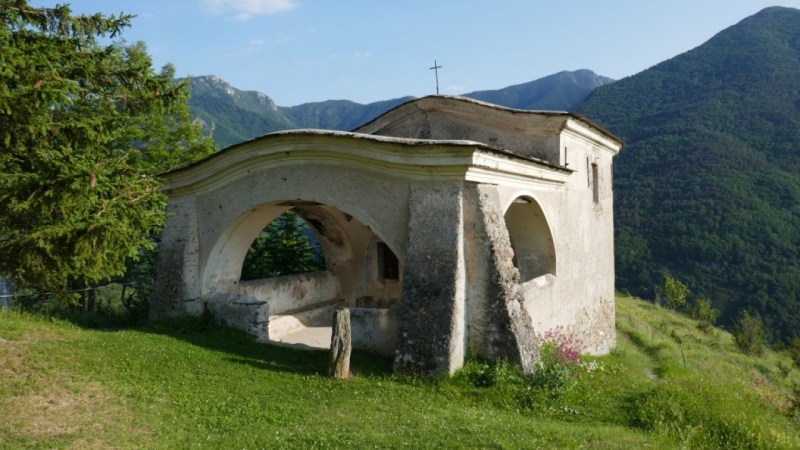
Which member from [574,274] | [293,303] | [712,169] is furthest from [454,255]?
[712,169]

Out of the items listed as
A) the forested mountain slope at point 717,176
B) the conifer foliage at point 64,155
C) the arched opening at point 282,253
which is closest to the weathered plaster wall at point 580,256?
the conifer foliage at point 64,155

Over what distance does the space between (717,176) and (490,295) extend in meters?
53.1

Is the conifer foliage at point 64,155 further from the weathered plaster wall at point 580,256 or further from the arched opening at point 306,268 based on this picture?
the weathered plaster wall at point 580,256

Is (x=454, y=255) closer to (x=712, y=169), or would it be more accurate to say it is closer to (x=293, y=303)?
(x=293, y=303)

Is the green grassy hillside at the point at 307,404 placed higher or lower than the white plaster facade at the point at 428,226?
lower

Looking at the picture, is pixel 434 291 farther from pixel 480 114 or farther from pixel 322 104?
pixel 322 104

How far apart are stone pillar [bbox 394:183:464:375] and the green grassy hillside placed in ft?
1.08

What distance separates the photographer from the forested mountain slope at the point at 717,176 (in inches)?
1726

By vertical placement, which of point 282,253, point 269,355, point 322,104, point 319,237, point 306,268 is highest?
point 322,104

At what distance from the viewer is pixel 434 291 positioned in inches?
318

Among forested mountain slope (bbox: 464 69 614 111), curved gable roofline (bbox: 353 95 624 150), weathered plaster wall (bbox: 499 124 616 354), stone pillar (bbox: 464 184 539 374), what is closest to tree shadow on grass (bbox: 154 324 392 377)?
stone pillar (bbox: 464 184 539 374)

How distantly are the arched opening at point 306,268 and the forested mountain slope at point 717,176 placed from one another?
3630cm

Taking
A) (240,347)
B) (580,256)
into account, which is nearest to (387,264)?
(580,256)

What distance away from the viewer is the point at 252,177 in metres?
10.7
